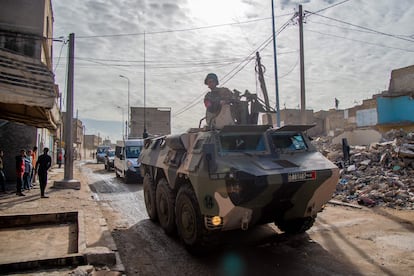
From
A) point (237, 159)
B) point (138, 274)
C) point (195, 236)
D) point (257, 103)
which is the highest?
point (257, 103)

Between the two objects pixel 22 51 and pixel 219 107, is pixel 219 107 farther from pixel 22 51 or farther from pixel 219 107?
pixel 22 51

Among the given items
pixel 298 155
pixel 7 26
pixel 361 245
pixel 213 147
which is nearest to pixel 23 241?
pixel 213 147

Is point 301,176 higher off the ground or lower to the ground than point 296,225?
higher

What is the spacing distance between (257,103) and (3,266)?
5.00 metres

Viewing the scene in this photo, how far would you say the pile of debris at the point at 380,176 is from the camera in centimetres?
916

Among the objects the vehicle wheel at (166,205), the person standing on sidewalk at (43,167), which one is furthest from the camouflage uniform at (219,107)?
the person standing on sidewalk at (43,167)

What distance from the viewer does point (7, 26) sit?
12.7 m

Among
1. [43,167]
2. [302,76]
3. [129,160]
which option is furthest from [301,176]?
[129,160]

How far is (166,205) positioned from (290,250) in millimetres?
2406

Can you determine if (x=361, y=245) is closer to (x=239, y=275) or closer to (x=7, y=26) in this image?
(x=239, y=275)

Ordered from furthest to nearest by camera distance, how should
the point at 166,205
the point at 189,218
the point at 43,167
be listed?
1. the point at 43,167
2. the point at 166,205
3. the point at 189,218

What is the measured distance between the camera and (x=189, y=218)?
5.37 metres

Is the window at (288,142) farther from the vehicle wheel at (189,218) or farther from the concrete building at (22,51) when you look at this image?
the concrete building at (22,51)

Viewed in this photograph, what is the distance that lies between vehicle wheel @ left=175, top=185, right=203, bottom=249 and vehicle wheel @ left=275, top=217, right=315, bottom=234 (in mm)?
1819
